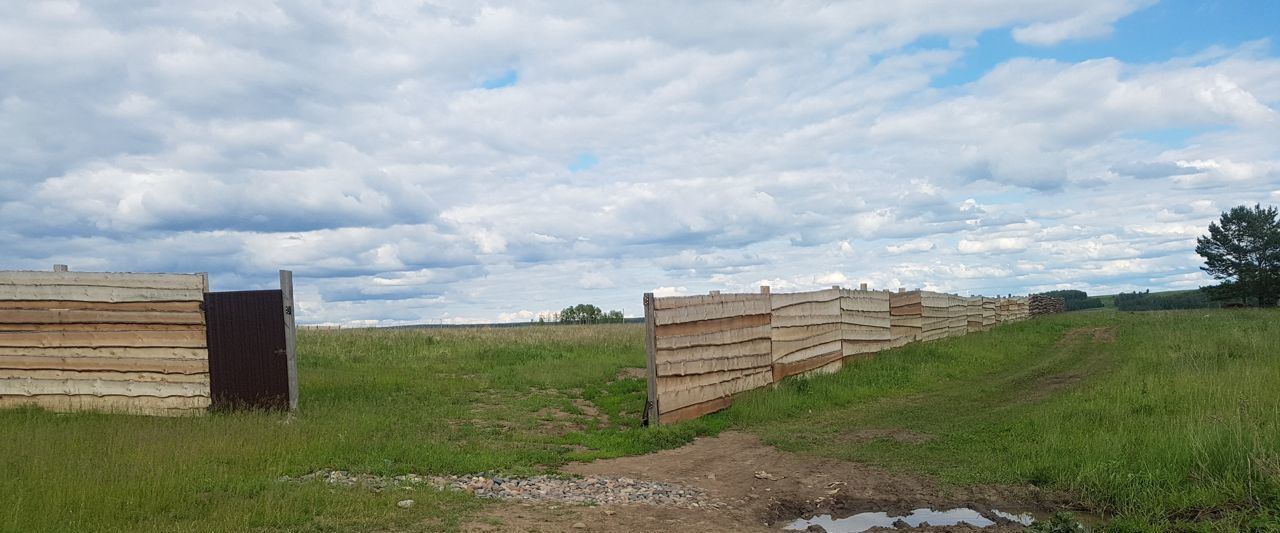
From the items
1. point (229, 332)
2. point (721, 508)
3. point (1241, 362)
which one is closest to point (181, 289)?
point (229, 332)

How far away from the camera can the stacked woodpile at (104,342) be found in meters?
12.0

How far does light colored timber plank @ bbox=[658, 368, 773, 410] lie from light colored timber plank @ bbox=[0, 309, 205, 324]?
6815 mm

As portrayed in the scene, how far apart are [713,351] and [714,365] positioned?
0.69 feet

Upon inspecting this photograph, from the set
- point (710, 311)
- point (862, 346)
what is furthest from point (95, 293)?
point (862, 346)

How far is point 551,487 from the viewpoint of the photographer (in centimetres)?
745

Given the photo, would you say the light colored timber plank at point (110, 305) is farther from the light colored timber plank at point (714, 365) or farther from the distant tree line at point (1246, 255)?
the distant tree line at point (1246, 255)

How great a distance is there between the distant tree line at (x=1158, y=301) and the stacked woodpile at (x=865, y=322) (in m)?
64.8

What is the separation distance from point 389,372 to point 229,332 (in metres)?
5.15

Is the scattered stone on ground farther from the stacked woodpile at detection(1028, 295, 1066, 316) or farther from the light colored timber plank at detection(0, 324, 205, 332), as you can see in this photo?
the stacked woodpile at detection(1028, 295, 1066, 316)

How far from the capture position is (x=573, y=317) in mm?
55438

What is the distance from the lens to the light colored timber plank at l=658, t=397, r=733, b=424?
11.2m

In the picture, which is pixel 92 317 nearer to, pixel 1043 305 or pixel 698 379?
pixel 698 379

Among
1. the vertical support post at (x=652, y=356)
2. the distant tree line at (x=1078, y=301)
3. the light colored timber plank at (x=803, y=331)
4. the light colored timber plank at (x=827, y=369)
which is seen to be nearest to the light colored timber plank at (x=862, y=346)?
the light colored timber plank at (x=827, y=369)

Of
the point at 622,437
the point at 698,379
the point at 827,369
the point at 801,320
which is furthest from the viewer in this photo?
the point at 827,369
